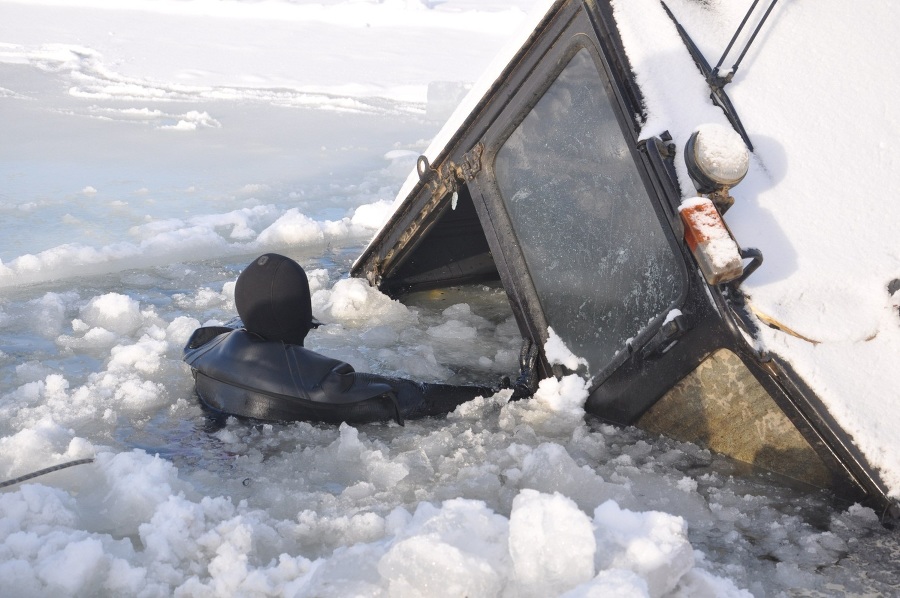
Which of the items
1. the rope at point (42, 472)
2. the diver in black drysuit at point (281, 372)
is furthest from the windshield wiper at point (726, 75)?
the rope at point (42, 472)

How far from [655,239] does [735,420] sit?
65cm

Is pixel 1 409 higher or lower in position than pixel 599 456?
lower

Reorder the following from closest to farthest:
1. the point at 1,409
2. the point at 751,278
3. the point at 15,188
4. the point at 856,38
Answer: the point at 751,278, the point at 856,38, the point at 1,409, the point at 15,188

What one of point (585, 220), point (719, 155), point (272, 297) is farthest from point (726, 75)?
point (272, 297)

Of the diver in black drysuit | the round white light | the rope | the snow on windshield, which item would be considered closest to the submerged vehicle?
the round white light

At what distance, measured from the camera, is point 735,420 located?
9.38 ft

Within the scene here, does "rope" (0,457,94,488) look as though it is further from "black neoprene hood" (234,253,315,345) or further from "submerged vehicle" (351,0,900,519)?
"submerged vehicle" (351,0,900,519)

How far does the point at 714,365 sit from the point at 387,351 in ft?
5.91

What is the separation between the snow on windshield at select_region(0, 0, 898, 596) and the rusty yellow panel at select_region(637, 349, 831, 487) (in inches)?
2.3

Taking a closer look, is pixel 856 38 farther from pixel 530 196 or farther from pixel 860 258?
pixel 530 196

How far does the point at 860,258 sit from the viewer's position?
105 inches

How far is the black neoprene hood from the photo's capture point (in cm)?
327

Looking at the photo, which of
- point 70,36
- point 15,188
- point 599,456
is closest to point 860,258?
point 599,456

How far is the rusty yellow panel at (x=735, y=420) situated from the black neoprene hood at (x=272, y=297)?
1.36 meters
